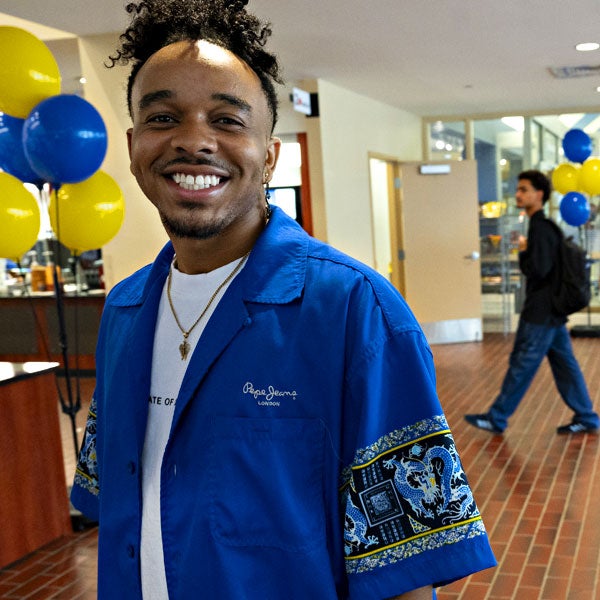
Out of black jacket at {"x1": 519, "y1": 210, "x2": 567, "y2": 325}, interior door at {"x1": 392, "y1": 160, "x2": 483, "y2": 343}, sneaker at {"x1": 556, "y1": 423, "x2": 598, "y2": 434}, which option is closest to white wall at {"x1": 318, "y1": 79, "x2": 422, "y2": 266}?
interior door at {"x1": 392, "y1": 160, "x2": 483, "y2": 343}

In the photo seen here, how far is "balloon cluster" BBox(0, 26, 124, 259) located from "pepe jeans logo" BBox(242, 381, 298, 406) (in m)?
2.89

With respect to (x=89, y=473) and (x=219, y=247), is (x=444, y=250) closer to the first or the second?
(x=89, y=473)

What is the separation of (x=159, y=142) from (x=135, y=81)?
13 cm

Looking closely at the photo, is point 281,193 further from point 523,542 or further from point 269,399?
point 269,399

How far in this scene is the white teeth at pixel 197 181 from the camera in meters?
1.15

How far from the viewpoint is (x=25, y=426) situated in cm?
400

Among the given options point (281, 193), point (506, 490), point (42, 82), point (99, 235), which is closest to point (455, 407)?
point (506, 490)

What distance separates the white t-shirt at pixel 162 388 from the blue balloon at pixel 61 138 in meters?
2.61

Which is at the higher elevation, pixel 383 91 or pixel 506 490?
pixel 383 91

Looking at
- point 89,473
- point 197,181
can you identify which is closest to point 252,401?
point 197,181

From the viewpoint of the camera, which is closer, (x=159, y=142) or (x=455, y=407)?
(x=159, y=142)

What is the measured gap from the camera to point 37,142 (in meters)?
3.68

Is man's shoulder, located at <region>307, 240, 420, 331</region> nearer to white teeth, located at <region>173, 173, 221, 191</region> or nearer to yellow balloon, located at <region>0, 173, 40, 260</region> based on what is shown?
white teeth, located at <region>173, 173, 221, 191</region>

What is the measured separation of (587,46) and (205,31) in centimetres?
665
